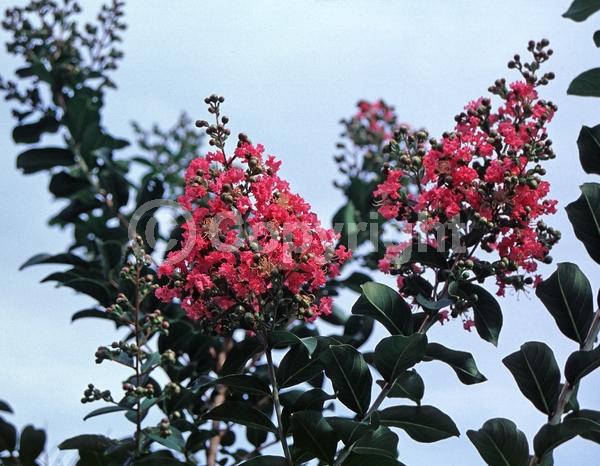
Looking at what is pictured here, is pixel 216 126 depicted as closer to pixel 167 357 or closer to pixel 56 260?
pixel 167 357

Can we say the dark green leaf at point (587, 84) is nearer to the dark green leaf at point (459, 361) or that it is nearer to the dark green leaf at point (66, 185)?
the dark green leaf at point (459, 361)

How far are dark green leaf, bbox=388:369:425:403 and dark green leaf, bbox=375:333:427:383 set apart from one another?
0.17ft

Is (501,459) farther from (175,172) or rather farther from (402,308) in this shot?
(175,172)

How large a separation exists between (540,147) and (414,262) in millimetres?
439

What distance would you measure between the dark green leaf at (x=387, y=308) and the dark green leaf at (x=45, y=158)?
2.30 m

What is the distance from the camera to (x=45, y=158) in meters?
3.95

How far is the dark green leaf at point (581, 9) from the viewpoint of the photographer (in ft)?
6.97

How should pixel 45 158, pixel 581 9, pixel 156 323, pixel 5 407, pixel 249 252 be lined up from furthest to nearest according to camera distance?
pixel 45 158 → pixel 5 407 → pixel 156 323 → pixel 581 9 → pixel 249 252

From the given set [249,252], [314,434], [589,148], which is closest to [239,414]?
[314,434]

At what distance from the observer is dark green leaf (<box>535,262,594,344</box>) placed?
84.0 inches

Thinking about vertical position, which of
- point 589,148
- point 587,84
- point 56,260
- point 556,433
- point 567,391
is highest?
point 56,260

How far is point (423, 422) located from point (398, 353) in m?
0.20

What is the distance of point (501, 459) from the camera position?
1987 millimetres

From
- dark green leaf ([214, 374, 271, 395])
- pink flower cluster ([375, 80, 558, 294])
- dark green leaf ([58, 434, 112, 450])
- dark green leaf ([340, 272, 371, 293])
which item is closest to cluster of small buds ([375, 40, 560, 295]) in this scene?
pink flower cluster ([375, 80, 558, 294])
